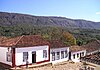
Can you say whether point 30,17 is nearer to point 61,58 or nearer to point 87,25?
point 87,25

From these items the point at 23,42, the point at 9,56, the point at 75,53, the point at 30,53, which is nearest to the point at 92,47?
the point at 75,53

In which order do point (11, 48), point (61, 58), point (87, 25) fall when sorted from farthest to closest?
point (87, 25)
point (61, 58)
point (11, 48)

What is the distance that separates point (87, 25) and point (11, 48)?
150375 mm

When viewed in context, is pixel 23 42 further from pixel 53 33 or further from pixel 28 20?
pixel 28 20

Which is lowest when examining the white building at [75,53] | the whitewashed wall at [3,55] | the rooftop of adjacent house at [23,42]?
the white building at [75,53]

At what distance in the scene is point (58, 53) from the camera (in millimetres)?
25672

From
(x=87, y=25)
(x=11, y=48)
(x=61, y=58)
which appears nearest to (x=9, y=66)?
(x=11, y=48)

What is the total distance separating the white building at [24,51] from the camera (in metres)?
20.5

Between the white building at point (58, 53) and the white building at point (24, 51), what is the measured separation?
0.94m

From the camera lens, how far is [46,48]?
23984 millimetres

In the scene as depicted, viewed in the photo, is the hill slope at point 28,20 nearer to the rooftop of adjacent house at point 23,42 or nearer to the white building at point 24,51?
the rooftop of adjacent house at point 23,42

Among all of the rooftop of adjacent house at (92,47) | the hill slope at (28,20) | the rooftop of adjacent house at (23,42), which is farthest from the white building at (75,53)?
the hill slope at (28,20)

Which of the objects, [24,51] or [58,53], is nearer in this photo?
[24,51]

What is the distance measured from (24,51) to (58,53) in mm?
6163
